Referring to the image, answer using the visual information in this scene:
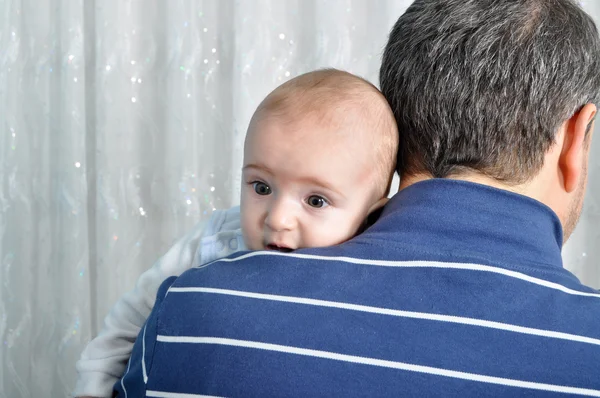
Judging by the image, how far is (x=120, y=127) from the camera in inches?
114

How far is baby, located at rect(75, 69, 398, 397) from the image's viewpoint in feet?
3.91

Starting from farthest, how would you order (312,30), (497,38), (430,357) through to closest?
(312,30) < (497,38) < (430,357)

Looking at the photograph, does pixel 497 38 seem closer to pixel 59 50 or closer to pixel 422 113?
pixel 422 113

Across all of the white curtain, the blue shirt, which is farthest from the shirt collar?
the white curtain

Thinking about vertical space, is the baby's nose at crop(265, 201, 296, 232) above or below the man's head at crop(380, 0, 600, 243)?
below

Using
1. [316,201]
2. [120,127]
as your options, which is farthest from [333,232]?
[120,127]

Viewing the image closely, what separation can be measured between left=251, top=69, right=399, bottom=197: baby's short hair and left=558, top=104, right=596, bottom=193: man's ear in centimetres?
25

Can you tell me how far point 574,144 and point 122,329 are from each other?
29.9 inches

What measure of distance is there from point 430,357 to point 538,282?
157 millimetres

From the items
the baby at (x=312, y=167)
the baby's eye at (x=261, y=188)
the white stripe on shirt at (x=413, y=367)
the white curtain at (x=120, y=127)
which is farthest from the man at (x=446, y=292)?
the white curtain at (x=120, y=127)

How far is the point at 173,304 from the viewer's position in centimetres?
101

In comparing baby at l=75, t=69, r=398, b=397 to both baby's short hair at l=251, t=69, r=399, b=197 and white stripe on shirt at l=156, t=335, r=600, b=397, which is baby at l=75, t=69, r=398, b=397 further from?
white stripe on shirt at l=156, t=335, r=600, b=397

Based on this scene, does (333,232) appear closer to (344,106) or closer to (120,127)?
(344,106)

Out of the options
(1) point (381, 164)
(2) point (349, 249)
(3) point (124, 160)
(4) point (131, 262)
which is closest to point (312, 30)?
(3) point (124, 160)
